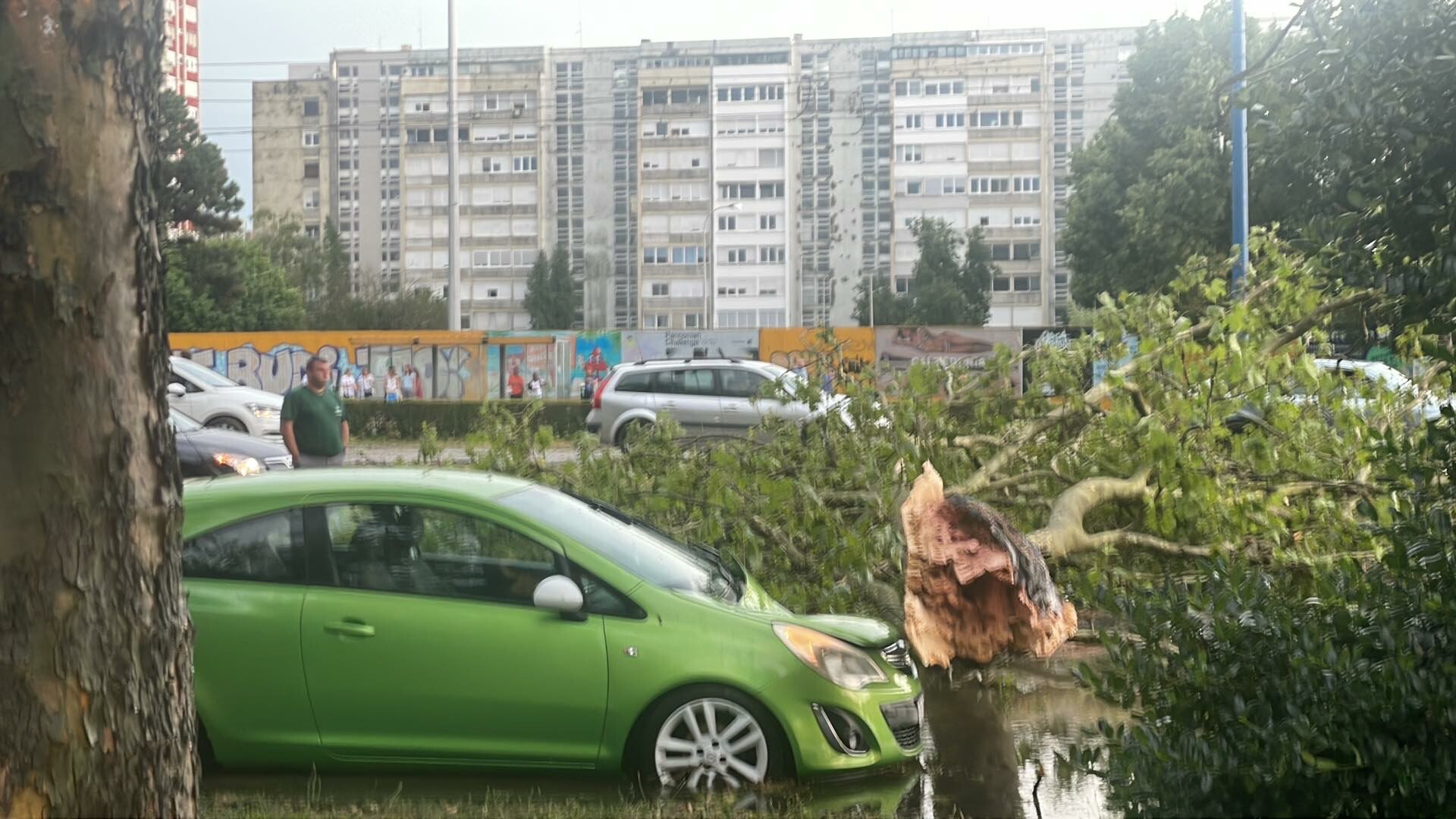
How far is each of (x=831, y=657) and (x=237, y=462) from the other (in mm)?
9721

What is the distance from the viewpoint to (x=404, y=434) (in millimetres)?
33188

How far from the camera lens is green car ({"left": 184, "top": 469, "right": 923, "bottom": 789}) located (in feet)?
19.4

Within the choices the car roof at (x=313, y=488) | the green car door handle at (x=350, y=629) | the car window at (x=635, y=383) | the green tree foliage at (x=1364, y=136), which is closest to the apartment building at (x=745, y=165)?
the car window at (x=635, y=383)

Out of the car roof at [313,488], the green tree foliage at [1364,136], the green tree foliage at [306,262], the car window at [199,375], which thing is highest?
the green tree foliage at [306,262]

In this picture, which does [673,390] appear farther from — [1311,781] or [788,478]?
[1311,781]

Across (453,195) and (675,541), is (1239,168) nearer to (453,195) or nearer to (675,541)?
(675,541)

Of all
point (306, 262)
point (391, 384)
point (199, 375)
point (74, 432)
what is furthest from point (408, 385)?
point (306, 262)

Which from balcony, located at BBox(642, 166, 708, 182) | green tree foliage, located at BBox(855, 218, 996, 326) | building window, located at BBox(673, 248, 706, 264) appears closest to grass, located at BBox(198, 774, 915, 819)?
green tree foliage, located at BBox(855, 218, 996, 326)

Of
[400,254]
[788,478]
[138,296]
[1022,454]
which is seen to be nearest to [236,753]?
[138,296]

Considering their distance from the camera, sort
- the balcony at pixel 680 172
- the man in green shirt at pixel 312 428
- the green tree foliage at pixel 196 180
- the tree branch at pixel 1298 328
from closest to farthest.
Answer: the tree branch at pixel 1298 328, the man in green shirt at pixel 312 428, the green tree foliage at pixel 196 180, the balcony at pixel 680 172

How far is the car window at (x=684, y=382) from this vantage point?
25250mm

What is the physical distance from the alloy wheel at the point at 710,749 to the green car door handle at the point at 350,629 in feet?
3.90

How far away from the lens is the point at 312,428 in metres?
12.3

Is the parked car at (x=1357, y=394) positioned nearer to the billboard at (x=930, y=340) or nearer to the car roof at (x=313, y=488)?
the car roof at (x=313, y=488)
